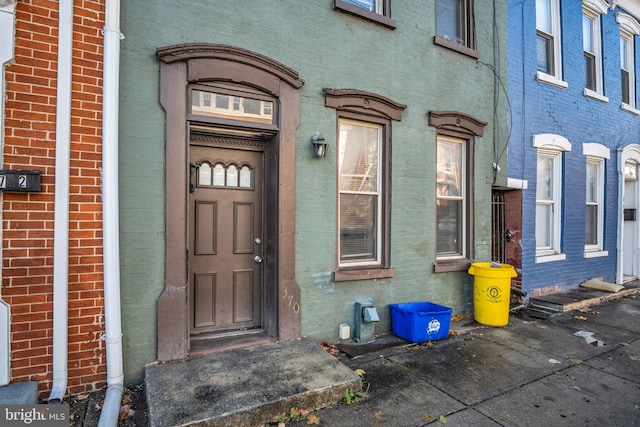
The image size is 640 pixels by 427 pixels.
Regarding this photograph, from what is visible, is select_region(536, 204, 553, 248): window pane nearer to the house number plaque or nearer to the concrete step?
the concrete step

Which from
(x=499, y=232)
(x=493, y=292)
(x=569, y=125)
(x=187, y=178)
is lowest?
(x=493, y=292)

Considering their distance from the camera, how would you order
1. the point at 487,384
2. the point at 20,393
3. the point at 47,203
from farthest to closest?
the point at 487,384, the point at 47,203, the point at 20,393

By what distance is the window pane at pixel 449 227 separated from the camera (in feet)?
19.7

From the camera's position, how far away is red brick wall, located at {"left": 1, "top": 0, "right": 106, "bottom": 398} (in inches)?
122

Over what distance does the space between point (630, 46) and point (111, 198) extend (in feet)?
41.3

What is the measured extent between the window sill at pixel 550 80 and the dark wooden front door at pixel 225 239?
19.5 feet

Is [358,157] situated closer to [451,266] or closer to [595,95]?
[451,266]

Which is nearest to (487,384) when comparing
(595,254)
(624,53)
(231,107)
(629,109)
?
(231,107)

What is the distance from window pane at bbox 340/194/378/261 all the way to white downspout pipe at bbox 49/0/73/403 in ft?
10.3

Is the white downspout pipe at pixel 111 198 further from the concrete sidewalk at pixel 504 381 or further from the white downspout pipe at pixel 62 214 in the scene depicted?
the concrete sidewalk at pixel 504 381

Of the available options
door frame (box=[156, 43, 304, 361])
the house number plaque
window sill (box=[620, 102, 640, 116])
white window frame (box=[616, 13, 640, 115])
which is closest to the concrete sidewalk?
door frame (box=[156, 43, 304, 361])

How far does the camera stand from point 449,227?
614 cm

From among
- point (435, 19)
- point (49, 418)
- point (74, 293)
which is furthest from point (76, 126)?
point (435, 19)

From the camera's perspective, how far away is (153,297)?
3701 mm
